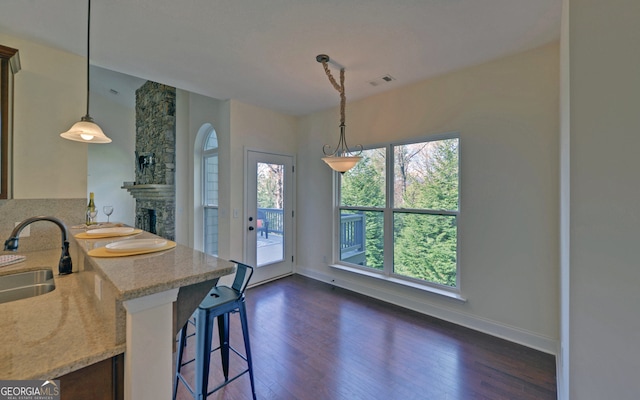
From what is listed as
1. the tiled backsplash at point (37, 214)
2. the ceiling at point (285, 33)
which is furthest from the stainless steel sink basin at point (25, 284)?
the ceiling at point (285, 33)

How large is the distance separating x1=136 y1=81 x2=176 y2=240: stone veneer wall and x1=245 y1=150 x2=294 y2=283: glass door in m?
1.94

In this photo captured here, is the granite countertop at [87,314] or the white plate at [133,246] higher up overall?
the white plate at [133,246]

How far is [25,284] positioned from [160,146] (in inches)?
158

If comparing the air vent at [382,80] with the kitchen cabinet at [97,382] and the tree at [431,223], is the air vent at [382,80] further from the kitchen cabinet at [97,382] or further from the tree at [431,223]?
the kitchen cabinet at [97,382]

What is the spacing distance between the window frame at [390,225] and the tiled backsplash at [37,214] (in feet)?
10.2

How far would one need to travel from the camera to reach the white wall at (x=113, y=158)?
262 inches

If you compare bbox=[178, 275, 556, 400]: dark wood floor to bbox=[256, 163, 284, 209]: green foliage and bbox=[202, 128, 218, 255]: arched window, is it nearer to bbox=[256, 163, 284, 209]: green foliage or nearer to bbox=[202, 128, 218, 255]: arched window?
bbox=[256, 163, 284, 209]: green foliage

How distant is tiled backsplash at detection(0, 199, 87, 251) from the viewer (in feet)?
6.94

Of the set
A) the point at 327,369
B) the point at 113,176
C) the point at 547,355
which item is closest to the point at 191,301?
the point at 327,369

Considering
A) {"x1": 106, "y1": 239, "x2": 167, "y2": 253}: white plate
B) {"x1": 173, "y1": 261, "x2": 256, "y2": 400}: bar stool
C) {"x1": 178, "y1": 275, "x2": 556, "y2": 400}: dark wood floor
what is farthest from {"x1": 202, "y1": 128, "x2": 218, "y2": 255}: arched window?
{"x1": 106, "y1": 239, "x2": 167, "y2": 253}: white plate

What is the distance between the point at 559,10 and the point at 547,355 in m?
2.81

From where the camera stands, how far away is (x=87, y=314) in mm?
1108

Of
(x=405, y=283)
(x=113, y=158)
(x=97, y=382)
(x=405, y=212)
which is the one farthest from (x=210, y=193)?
(x=113, y=158)

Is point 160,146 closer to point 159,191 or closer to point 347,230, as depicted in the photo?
point 159,191
